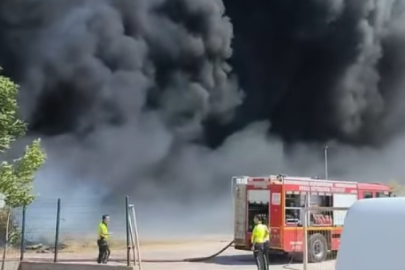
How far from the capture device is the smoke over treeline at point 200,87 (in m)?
34.2

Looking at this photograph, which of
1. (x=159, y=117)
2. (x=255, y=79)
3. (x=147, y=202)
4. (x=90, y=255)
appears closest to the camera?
(x=90, y=255)

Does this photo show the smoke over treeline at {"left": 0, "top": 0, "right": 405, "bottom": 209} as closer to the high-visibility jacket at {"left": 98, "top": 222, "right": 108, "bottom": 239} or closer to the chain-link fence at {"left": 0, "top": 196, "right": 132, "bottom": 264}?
the chain-link fence at {"left": 0, "top": 196, "right": 132, "bottom": 264}

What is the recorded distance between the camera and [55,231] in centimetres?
1500

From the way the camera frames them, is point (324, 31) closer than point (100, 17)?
No

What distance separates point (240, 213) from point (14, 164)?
293 inches

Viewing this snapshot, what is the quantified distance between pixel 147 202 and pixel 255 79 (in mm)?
11383

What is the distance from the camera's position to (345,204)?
1823cm

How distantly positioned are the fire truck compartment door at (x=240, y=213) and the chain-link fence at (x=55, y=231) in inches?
128

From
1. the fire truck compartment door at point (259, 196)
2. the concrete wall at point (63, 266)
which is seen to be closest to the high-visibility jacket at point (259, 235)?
the fire truck compartment door at point (259, 196)

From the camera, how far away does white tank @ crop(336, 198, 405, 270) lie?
3.19 m

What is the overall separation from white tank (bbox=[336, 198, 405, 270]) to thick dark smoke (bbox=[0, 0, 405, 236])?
2891 cm

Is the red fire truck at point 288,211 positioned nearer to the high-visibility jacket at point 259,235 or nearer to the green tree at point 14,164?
the high-visibility jacket at point 259,235

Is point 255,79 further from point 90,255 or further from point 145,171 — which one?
point 90,255

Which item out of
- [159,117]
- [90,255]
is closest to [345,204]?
[90,255]
